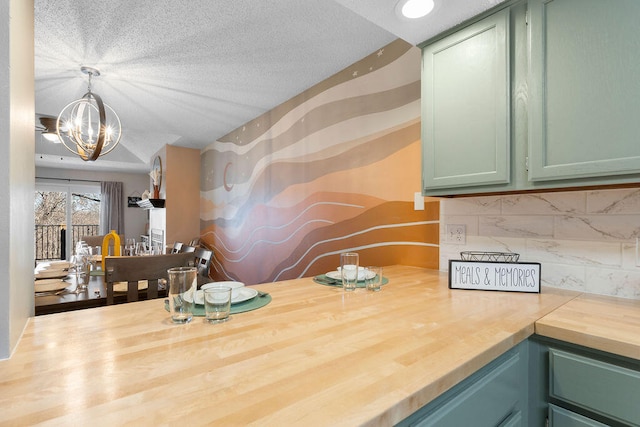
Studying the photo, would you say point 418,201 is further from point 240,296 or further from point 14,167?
point 14,167

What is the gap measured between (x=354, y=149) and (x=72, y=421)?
2.08 metres

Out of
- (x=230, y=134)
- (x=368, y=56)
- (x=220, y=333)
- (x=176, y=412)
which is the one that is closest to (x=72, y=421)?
(x=176, y=412)

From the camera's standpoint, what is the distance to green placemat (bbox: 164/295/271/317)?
0.96 m

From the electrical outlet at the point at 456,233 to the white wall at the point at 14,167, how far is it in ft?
5.56

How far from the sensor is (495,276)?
1.29 meters

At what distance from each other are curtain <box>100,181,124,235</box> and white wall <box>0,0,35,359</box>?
6.76m

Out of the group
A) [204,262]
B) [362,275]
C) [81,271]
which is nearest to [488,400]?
[362,275]

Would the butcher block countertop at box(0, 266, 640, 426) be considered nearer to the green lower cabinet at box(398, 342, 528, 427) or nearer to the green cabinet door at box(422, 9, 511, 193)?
the green lower cabinet at box(398, 342, 528, 427)

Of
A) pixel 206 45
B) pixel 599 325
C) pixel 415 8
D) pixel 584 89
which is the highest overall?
pixel 206 45

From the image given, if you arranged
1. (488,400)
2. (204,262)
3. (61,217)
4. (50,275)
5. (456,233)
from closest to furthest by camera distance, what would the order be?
(488,400) → (456,233) → (50,275) → (204,262) → (61,217)

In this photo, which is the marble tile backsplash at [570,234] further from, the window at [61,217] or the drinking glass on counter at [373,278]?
the window at [61,217]

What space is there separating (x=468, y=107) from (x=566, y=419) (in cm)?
116

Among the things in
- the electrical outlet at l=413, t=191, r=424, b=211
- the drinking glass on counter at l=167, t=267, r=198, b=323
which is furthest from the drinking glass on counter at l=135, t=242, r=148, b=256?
the electrical outlet at l=413, t=191, r=424, b=211

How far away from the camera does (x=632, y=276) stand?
1.15 metres
